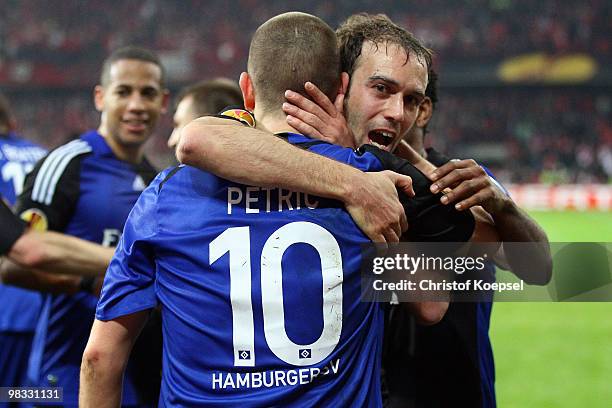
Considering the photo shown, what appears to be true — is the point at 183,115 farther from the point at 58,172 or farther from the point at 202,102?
the point at 58,172

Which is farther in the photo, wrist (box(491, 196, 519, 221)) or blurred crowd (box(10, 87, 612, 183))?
blurred crowd (box(10, 87, 612, 183))

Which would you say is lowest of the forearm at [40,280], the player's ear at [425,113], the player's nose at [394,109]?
the forearm at [40,280]

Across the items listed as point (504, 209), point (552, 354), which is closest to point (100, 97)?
point (504, 209)

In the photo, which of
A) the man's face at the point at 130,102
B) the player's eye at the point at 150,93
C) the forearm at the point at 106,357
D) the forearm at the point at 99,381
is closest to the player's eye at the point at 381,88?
the forearm at the point at 106,357

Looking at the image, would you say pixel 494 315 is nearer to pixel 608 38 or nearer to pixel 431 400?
pixel 431 400

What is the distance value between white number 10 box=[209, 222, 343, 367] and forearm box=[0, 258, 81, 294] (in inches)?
75.9

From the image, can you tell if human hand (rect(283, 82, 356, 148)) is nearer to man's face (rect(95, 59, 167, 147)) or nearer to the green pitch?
man's face (rect(95, 59, 167, 147))

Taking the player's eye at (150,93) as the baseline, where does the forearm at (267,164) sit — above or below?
below

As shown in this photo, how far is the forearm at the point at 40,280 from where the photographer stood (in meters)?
3.93

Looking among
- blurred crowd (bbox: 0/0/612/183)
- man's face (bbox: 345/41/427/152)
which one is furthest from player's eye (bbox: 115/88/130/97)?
blurred crowd (bbox: 0/0/612/183)

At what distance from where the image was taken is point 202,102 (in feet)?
13.5

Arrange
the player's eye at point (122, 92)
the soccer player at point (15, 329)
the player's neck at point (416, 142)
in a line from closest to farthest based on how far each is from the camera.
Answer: the player's neck at point (416, 142) → the player's eye at point (122, 92) → the soccer player at point (15, 329)

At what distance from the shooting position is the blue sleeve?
2252mm

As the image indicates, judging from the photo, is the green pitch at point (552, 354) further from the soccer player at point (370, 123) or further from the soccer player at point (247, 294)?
the soccer player at point (247, 294)
